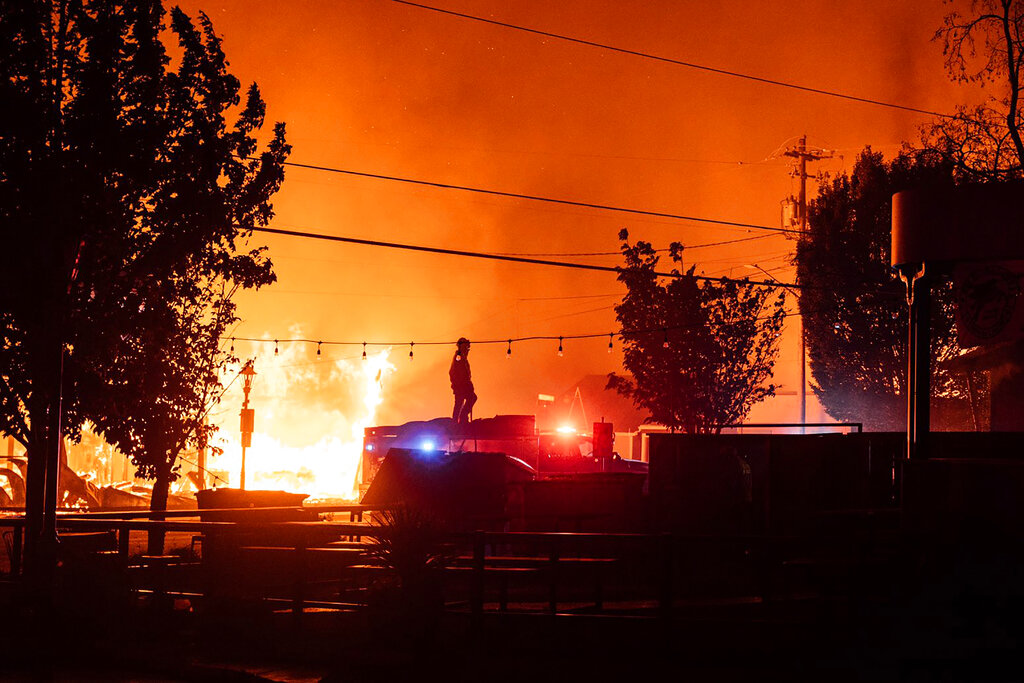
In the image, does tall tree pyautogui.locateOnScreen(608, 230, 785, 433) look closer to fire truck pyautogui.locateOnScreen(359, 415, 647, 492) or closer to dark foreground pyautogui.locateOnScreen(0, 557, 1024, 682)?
fire truck pyautogui.locateOnScreen(359, 415, 647, 492)

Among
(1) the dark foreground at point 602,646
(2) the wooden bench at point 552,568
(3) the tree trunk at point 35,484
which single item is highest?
(3) the tree trunk at point 35,484

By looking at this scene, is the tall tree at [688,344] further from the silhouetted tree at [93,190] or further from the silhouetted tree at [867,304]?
the silhouetted tree at [93,190]

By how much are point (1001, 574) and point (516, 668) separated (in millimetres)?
4801

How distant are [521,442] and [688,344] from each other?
1723 centimetres

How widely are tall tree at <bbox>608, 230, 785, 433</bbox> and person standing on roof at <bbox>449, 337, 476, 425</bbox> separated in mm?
18264

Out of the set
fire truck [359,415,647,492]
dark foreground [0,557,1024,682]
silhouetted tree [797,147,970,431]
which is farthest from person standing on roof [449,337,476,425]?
silhouetted tree [797,147,970,431]

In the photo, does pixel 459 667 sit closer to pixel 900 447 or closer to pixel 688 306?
pixel 900 447

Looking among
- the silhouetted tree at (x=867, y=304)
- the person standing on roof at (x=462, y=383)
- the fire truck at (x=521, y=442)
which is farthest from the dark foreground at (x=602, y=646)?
the silhouetted tree at (x=867, y=304)

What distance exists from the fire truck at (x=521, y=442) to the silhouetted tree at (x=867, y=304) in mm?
14133

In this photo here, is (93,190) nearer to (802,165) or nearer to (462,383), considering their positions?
(462,383)

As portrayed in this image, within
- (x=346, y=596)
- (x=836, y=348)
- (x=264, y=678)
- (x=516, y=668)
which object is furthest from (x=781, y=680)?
(x=836, y=348)

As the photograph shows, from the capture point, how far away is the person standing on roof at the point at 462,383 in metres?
24.2

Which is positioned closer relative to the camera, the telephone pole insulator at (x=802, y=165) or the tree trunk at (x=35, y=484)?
the tree trunk at (x=35, y=484)

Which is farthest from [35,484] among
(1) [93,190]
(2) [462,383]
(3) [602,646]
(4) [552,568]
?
(2) [462,383]
